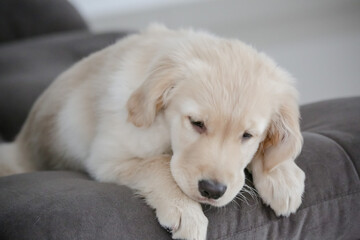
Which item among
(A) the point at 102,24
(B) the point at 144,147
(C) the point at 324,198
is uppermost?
(B) the point at 144,147

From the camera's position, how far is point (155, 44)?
172 centimetres

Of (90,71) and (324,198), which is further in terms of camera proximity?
(90,71)

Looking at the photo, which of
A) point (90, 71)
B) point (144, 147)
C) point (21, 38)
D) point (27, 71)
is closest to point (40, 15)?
point (21, 38)

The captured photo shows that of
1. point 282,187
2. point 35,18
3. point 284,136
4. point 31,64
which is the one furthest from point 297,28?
point 282,187

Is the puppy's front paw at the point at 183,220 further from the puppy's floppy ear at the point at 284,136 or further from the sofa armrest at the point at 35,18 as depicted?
the sofa armrest at the point at 35,18

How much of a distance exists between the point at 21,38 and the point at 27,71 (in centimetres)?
74

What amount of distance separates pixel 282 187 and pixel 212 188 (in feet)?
0.85

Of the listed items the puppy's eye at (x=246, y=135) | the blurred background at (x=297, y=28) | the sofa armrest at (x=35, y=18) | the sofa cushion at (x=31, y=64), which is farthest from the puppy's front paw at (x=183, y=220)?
the blurred background at (x=297, y=28)

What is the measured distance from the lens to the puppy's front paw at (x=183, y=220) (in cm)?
125

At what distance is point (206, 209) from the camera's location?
4.43ft

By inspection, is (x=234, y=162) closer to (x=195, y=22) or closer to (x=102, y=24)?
(x=195, y=22)

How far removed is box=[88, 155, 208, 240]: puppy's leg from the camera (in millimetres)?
1259

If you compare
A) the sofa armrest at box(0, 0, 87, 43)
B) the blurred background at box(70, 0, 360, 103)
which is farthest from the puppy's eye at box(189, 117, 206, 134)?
the blurred background at box(70, 0, 360, 103)

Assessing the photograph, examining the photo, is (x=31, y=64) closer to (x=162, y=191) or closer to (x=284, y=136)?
(x=162, y=191)
